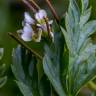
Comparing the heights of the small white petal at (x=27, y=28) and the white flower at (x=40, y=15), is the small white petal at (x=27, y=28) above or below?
below

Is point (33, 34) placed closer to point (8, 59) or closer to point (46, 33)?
point (46, 33)

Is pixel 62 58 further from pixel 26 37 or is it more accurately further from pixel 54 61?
pixel 26 37

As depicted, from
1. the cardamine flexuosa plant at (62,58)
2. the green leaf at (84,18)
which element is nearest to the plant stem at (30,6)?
the cardamine flexuosa plant at (62,58)

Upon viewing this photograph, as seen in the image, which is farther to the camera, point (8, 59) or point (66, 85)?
point (8, 59)

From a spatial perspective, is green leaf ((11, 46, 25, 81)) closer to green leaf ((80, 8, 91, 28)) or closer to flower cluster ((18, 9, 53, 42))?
flower cluster ((18, 9, 53, 42))

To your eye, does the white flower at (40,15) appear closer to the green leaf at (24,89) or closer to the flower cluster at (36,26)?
the flower cluster at (36,26)

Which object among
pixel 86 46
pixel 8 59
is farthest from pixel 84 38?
pixel 8 59

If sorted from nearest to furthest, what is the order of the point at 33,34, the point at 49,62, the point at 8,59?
the point at 49,62, the point at 33,34, the point at 8,59

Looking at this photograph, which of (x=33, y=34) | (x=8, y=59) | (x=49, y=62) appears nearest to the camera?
(x=49, y=62)

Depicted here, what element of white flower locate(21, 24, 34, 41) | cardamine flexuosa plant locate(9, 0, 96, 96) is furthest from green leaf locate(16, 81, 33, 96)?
white flower locate(21, 24, 34, 41)
